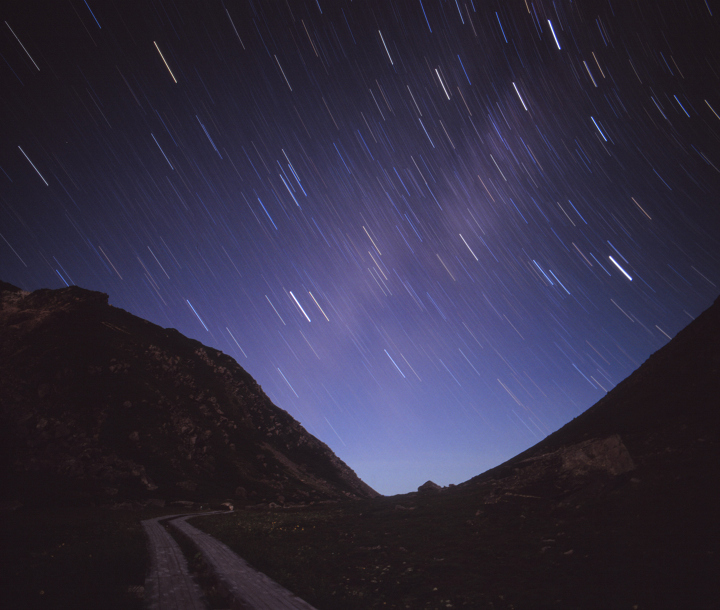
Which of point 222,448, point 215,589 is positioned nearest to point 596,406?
point 215,589

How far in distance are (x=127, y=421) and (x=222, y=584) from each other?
268ft

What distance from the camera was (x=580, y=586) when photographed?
11008 mm

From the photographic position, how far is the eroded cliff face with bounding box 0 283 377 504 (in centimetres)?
5497

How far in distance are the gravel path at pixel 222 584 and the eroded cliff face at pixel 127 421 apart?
53566mm

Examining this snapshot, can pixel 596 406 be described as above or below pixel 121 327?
below

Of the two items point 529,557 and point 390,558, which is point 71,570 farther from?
point 529,557

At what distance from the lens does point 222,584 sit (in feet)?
33.7

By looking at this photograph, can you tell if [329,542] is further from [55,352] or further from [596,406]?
[55,352]

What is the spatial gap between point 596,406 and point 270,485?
7788cm

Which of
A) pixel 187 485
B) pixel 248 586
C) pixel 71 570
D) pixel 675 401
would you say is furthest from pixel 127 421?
pixel 675 401

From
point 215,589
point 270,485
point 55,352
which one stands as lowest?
point 215,589

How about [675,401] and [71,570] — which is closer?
[71,570]

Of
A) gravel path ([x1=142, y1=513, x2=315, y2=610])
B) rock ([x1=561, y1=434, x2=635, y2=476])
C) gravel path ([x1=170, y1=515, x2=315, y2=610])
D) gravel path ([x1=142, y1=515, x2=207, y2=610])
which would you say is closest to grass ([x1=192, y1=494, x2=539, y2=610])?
gravel path ([x1=170, y1=515, x2=315, y2=610])

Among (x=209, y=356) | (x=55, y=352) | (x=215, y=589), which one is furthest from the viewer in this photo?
(x=209, y=356)
